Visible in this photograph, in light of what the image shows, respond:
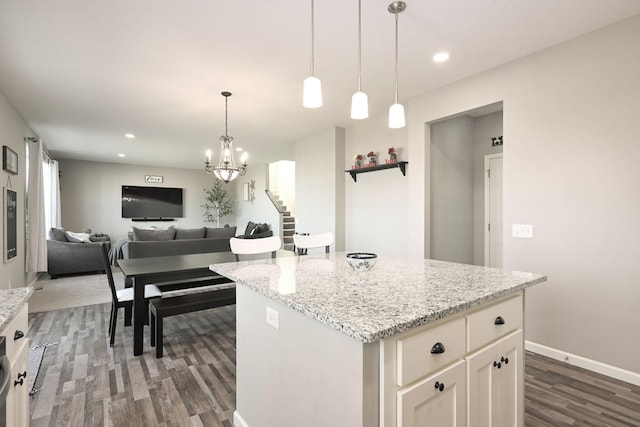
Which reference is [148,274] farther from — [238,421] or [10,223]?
[10,223]

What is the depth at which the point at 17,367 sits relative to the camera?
1.18 m

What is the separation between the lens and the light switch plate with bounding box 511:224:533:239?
2803mm

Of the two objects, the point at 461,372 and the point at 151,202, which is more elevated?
the point at 151,202

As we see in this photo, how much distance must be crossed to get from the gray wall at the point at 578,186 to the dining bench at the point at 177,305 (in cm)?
271

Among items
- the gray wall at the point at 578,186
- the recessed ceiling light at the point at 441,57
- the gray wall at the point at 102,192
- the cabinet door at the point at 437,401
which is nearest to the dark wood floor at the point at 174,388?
the gray wall at the point at 578,186

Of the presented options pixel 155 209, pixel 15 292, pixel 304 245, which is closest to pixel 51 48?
pixel 15 292

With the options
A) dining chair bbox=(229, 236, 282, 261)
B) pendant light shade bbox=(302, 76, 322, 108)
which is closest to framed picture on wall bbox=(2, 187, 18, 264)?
dining chair bbox=(229, 236, 282, 261)

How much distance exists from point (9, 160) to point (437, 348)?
16.9ft

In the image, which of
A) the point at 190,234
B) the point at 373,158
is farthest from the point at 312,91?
the point at 190,234

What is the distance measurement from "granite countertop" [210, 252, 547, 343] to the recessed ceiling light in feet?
6.19

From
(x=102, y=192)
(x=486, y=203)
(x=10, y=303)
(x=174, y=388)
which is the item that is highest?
(x=102, y=192)

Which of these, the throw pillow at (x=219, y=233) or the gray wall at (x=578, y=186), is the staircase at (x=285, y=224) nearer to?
the throw pillow at (x=219, y=233)

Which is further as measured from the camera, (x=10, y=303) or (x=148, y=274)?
(x=148, y=274)

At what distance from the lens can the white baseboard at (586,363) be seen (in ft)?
7.55
